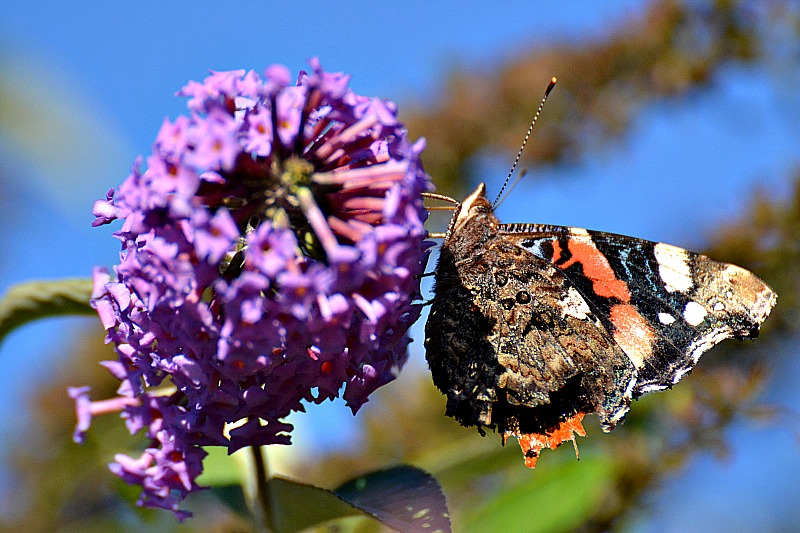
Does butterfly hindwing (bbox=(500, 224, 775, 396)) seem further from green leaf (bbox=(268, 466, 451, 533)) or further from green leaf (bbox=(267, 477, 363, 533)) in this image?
green leaf (bbox=(267, 477, 363, 533))

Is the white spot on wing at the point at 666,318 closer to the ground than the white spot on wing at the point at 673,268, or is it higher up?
closer to the ground

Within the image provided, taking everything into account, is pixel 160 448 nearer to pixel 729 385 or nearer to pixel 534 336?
pixel 534 336

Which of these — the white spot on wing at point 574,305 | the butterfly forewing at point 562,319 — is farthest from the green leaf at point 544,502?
the white spot on wing at point 574,305

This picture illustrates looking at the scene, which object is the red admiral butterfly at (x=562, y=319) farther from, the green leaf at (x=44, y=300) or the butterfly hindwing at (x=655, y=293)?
the green leaf at (x=44, y=300)

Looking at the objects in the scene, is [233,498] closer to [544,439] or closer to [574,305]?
[544,439]

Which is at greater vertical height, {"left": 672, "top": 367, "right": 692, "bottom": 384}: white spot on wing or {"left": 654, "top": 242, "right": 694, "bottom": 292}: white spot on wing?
{"left": 654, "top": 242, "right": 694, "bottom": 292}: white spot on wing

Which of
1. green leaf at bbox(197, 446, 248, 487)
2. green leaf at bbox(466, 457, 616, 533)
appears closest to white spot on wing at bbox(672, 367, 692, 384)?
green leaf at bbox(466, 457, 616, 533)
